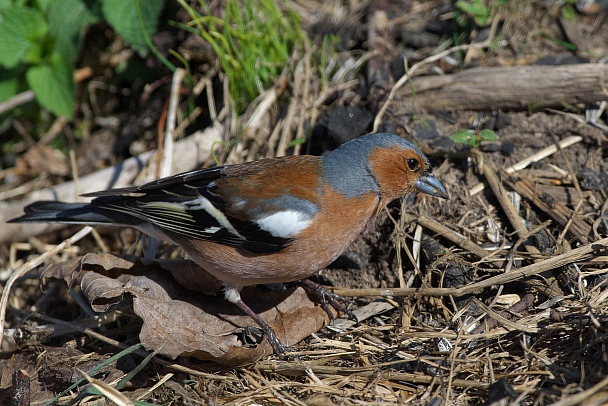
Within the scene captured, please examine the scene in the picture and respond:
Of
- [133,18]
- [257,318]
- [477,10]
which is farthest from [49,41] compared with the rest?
[477,10]

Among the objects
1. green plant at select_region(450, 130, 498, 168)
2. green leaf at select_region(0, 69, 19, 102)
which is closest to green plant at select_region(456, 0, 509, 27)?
green plant at select_region(450, 130, 498, 168)

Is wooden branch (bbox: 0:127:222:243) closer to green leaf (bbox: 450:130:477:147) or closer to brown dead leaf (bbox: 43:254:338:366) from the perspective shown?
brown dead leaf (bbox: 43:254:338:366)

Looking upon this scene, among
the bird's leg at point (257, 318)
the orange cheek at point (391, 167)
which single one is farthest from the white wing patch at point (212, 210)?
the orange cheek at point (391, 167)

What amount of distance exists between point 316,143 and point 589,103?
196 cm

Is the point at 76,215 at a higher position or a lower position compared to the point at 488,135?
lower

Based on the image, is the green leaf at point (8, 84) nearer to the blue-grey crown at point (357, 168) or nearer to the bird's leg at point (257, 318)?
the bird's leg at point (257, 318)

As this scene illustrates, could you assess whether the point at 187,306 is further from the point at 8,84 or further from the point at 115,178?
the point at 8,84

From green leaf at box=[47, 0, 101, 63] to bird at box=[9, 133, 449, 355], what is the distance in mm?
2163

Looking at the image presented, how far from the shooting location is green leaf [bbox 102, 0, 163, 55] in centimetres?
507

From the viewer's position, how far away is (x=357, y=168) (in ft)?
12.2

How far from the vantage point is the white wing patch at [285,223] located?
11.7 feet

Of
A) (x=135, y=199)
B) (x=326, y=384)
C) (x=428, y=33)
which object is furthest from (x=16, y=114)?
(x=326, y=384)

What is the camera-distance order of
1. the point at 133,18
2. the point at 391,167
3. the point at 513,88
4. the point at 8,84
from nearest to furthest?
the point at 391,167 → the point at 513,88 → the point at 133,18 → the point at 8,84

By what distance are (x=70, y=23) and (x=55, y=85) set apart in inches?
21.9
